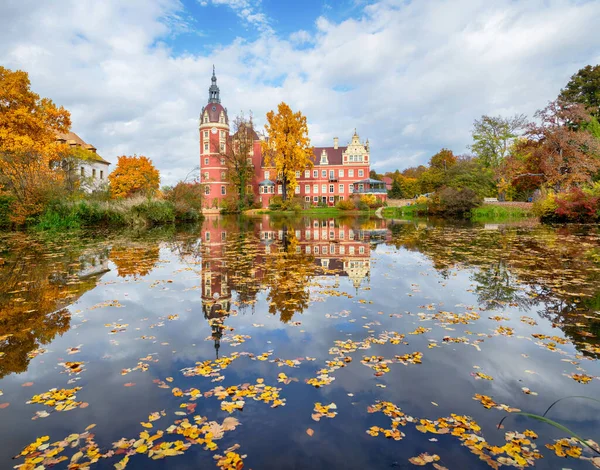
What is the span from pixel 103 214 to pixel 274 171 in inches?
1568

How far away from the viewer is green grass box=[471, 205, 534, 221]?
3306cm

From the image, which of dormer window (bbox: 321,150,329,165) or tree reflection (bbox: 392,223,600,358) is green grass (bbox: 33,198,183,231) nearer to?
tree reflection (bbox: 392,223,600,358)

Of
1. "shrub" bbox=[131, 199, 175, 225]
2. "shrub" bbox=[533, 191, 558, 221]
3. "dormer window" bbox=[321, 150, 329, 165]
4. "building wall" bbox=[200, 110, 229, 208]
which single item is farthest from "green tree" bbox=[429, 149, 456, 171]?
"shrub" bbox=[131, 199, 175, 225]

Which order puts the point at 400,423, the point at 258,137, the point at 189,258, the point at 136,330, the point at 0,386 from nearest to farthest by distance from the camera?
the point at 400,423 → the point at 0,386 → the point at 136,330 → the point at 189,258 → the point at 258,137

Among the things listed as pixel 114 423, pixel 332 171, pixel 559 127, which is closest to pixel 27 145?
pixel 114 423

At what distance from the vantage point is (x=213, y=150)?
5847 centimetres

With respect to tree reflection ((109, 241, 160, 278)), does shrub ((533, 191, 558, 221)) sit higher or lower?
higher

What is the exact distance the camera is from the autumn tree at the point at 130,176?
45625mm

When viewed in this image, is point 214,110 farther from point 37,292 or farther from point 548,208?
point 37,292

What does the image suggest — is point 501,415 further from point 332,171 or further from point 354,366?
point 332,171

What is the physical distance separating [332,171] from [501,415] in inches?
2459

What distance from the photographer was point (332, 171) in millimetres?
64062

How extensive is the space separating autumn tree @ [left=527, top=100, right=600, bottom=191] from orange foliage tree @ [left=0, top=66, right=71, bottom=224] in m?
38.4

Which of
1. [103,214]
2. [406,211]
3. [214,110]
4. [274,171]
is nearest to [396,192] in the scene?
[274,171]
